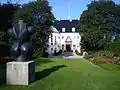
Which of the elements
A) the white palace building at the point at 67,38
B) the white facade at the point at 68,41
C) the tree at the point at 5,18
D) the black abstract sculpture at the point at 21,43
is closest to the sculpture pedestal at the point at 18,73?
the black abstract sculpture at the point at 21,43

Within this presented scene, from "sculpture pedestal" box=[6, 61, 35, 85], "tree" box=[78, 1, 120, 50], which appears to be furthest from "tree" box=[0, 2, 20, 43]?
"sculpture pedestal" box=[6, 61, 35, 85]

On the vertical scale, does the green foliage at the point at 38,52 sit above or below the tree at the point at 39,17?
below

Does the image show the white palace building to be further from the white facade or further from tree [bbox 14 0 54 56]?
tree [bbox 14 0 54 56]

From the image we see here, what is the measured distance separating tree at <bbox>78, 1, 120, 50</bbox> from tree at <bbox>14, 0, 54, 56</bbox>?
7534 millimetres

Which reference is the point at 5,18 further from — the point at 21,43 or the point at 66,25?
the point at 66,25

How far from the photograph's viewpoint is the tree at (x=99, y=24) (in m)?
41.1

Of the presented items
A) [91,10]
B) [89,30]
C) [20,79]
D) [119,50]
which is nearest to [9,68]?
[20,79]

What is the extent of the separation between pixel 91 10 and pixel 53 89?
37.2 meters

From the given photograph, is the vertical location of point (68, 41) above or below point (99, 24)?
below

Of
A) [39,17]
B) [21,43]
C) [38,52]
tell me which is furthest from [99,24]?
[21,43]

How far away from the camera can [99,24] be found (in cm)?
4441

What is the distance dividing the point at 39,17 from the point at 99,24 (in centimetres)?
1256

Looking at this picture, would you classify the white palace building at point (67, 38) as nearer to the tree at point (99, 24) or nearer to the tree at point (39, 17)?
the tree at point (99, 24)

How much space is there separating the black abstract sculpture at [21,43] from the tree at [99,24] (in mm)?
30562
